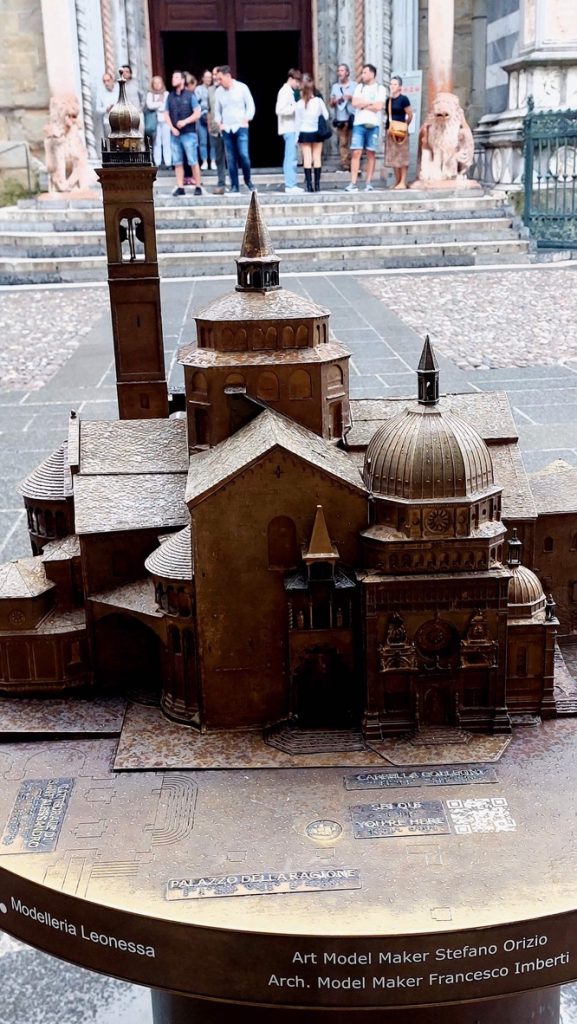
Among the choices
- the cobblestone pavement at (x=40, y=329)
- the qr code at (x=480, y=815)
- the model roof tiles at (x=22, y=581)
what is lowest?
the qr code at (x=480, y=815)

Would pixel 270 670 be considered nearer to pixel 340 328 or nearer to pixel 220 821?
pixel 220 821

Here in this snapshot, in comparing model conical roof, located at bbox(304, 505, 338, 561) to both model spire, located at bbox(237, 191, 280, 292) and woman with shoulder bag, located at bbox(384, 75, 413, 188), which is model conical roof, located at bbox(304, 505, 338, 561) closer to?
model spire, located at bbox(237, 191, 280, 292)

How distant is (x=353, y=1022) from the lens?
3.35 meters

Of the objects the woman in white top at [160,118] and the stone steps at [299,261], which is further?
the woman in white top at [160,118]

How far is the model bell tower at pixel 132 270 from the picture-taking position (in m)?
4.55

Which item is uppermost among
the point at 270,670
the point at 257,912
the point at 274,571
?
the point at 274,571

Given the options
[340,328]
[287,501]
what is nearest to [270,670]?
[287,501]

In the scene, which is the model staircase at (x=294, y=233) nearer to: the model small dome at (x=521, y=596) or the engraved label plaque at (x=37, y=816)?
the model small dome at (x=521, y=596)

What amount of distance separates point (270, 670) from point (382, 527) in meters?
0.66

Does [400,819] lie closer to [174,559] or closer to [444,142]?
[174,559]

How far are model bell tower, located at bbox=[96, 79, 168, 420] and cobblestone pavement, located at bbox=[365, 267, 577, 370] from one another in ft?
21.4

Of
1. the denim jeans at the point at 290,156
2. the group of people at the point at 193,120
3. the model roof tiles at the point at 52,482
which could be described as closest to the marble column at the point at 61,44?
the group of people at the point at 193,120

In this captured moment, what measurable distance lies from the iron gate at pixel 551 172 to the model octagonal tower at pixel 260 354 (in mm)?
16775

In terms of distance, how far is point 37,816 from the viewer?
132 inches
